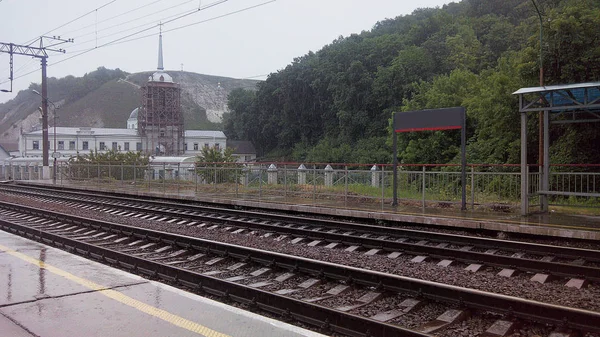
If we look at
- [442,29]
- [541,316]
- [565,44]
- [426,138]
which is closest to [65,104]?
[442,29]

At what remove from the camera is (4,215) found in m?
18.3

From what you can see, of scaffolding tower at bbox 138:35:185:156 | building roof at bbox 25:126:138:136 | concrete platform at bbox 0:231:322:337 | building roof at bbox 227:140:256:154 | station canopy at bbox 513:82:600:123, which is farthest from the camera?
building roof at bbox 227:140:256:154

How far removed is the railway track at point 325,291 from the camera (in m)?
5.84

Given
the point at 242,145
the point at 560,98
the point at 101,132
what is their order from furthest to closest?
the point at 242,145 → the point at 101,132 → the point at 560,98

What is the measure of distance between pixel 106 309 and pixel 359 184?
13.4 meters

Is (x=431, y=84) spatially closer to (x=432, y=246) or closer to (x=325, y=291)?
(x=432, y=246)

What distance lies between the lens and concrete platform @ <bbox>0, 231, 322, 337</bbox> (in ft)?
16.9

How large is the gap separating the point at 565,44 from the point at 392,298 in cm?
1967

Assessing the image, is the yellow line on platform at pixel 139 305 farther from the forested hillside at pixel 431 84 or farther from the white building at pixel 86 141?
the white building at pixel 86 141

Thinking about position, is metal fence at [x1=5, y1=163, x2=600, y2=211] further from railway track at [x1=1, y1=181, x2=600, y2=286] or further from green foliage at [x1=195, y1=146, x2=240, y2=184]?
railway track at [x1=1, y1=181, x2=600, y2=286]

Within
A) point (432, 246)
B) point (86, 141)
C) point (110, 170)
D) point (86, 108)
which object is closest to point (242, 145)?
point (86, 141)

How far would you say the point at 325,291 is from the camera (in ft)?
24.7

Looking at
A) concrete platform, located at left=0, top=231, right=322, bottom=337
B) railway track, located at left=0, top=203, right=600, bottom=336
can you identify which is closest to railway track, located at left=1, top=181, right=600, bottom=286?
railway track, located at left=0, top=203, right=600, bottom=336

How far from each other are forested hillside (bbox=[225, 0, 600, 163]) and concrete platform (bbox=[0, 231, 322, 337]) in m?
20.0
